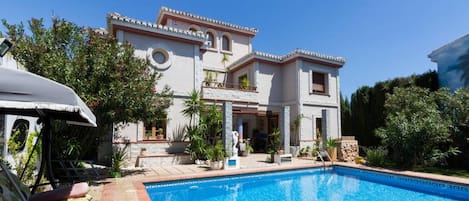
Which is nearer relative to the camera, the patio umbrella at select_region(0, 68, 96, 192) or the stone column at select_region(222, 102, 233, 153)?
the patio umbrella at select_region(0, 68, 96, 192)

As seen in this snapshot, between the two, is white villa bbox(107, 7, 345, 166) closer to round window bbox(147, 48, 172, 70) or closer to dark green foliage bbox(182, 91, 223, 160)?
round window bbox(147, 48, 172, 70)

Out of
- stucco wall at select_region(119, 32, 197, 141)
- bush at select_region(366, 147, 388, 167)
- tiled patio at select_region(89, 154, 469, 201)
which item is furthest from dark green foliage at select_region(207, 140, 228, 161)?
bush at select_region(366, 147, 388, 167)

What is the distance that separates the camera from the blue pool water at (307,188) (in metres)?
9.66

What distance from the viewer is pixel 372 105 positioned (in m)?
21.4

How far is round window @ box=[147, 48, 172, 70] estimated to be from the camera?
15594 mm

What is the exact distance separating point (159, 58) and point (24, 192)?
11667mm

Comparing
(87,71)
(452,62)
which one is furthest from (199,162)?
(452,62)

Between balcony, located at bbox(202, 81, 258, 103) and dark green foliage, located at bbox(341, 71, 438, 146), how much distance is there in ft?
31.9

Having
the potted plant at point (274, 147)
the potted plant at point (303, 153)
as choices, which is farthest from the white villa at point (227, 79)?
the potted plant at point (274, 147)

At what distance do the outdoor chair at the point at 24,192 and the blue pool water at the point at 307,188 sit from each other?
3.81 m

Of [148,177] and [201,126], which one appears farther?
[201,126]

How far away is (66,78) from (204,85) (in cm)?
985

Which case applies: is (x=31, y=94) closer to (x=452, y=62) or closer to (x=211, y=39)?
(x=211, y=39)

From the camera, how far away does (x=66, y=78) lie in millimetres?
8602
